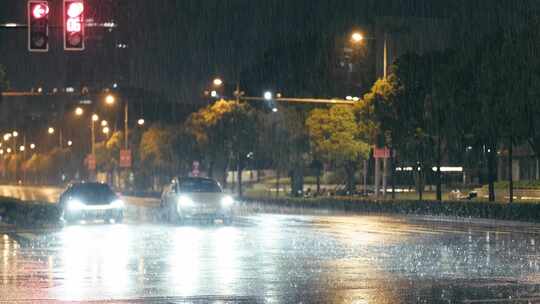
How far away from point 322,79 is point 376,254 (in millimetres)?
104662

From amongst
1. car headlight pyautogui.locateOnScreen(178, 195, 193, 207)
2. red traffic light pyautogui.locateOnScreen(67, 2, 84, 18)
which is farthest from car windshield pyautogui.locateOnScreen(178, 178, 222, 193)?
red traffic light pyautogui.locateOnScreen(67, 2, 84, 18)

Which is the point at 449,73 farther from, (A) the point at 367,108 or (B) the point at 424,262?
(B) the point at 424,262

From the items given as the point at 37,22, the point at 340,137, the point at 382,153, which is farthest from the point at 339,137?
the point at 37,22

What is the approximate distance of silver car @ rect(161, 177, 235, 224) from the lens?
3766cm

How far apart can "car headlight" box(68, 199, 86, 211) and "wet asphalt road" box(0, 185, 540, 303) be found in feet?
11.8

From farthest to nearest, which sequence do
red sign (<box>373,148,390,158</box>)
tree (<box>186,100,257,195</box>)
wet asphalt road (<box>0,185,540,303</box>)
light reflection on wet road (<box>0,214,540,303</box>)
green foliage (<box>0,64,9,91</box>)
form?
1. tree (<box>186,100,257,195</box>)
2. red sign (<box>373,148,390,158</box>)
3. green foliage (<box>0,64,9,91</box>)
4. light reflection on wet road (<box>0,214,540,303</box>)
5. wet asphalt road (<box>0,185,540,303</box>)

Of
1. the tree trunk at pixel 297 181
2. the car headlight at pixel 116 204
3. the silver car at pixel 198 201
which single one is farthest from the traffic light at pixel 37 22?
the tree trunk at pixel 297 181

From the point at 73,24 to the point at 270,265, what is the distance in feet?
28.8

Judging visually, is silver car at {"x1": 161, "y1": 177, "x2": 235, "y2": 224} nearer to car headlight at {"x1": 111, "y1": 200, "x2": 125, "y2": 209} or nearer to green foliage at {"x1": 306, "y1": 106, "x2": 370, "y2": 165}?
car headlight at {"x1": 111, "y1": 200, "x2": 125, "y2": 209}

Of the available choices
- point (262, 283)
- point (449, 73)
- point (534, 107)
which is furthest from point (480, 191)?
point (262, 283)

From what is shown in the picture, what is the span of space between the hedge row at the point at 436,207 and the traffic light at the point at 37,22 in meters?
22.2

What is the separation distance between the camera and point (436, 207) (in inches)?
1853

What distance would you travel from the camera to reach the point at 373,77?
131875 millimetres

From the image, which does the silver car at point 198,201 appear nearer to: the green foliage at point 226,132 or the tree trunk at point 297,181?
the green foliage at point 226,132
